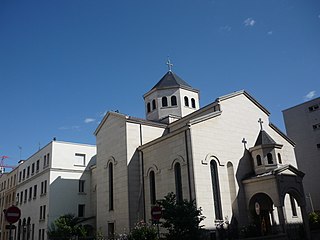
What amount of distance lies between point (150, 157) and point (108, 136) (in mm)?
6135

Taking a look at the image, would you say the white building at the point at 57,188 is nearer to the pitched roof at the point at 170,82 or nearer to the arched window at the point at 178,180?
the pitched roof at the point at 170,82

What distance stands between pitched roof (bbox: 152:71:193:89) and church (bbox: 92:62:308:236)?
5.47m

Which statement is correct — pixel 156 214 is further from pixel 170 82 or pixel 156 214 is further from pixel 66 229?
pixel 170 82

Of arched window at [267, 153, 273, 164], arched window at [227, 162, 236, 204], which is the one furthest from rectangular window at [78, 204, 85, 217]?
arched window at [267, 153, 273, 164]

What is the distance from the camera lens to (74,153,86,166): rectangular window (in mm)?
38625

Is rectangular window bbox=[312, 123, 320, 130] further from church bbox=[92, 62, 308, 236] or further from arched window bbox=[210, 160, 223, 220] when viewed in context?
arched window bbox=[210, 160, 223, 220]

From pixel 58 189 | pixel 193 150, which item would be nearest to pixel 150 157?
pixel 193 150

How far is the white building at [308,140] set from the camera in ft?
139

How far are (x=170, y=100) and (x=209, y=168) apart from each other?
12.8m

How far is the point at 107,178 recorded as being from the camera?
1163 inches

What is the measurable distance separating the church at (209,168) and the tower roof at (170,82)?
5450 millimetres

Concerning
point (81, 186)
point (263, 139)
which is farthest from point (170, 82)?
point (81, 186)

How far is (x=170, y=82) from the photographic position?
116 feet

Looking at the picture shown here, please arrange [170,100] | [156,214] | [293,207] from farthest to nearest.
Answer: [170,100] → [293,207] → [156,214]
